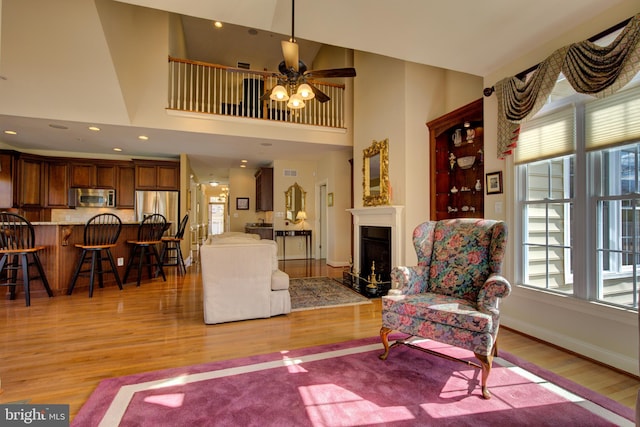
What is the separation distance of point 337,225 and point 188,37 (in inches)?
231

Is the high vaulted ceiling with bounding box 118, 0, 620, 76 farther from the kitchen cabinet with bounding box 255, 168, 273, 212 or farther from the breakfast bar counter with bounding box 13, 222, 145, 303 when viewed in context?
the kitchen cabinet with bounding box 255, 168, 273, 212

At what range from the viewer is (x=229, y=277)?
308 centimetres

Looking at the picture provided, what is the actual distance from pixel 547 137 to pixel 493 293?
1.75m

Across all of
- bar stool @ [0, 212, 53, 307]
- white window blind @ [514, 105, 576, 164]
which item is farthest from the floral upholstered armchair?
bar stool @ [0, 212, 53, 307]

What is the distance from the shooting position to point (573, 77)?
2.33 meters

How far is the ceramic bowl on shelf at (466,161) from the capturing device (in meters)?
3.93

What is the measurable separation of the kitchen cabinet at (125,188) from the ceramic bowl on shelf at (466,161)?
6.71 meters

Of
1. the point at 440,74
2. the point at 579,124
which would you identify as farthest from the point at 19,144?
the point at 579,124

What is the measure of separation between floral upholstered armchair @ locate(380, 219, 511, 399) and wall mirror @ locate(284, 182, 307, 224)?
5.36m

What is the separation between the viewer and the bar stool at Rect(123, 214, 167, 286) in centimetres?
478

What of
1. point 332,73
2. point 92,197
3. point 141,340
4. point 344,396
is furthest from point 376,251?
point 92,197

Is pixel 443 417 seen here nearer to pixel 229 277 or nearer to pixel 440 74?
pixel 229 277

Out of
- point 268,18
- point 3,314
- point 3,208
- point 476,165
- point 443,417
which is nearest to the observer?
point 443,417

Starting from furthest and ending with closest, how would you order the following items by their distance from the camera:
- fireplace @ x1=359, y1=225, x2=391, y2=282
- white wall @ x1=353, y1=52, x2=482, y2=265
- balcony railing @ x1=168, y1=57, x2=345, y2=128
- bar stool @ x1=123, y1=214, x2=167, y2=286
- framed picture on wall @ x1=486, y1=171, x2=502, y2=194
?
balcony railing @ x1=168, y1=57, x2=345, y2=128, bar stool @ x1=123, y1=214, x2=167, y2=286, fireplace @ x1=359, y1=225, x2=391, y2=282, white wall @ x1=353, y1=52, x2=482, y2=265, framed picture on wall @ x1=486, y1=171, x2=502, y2=194
